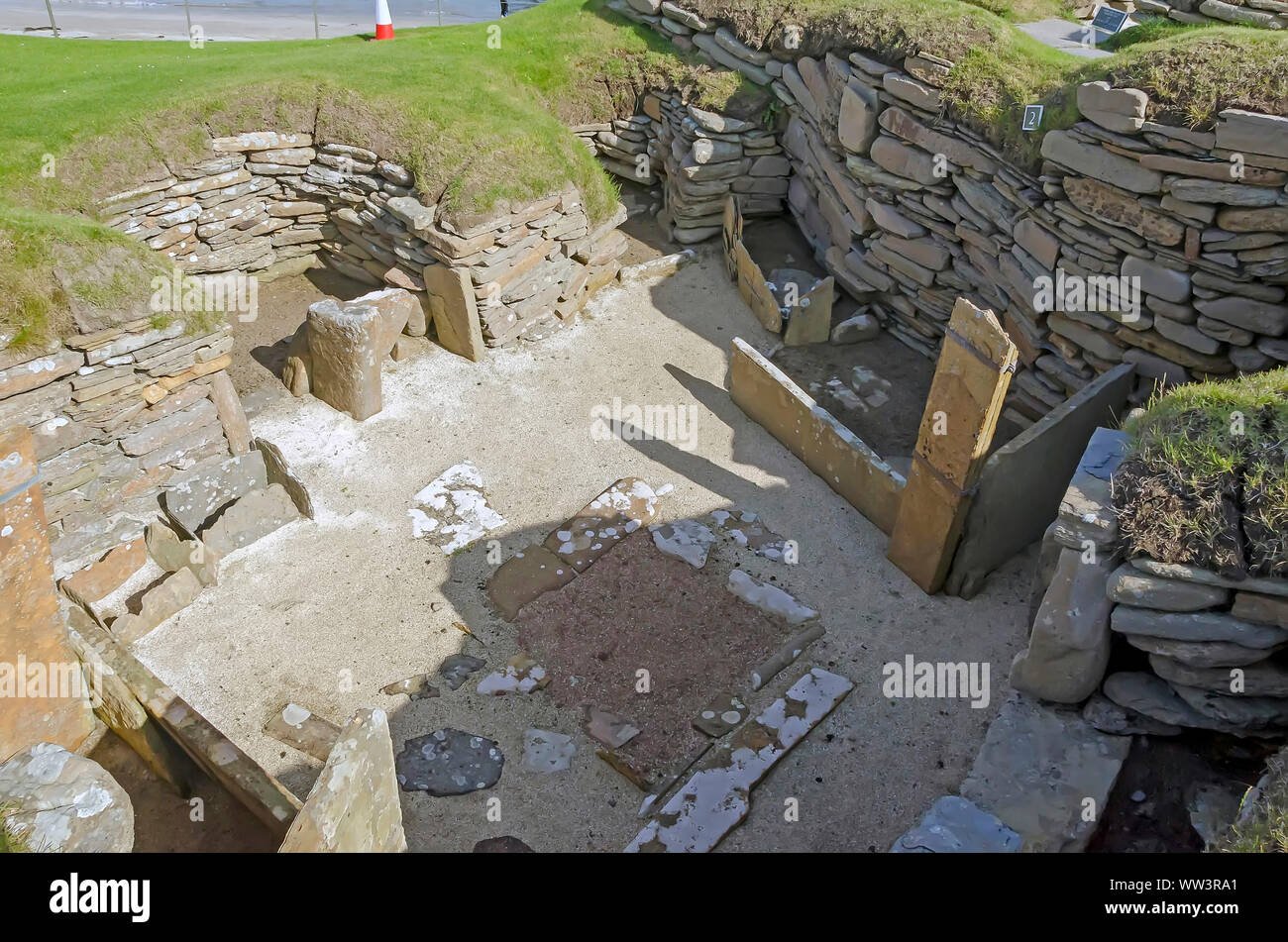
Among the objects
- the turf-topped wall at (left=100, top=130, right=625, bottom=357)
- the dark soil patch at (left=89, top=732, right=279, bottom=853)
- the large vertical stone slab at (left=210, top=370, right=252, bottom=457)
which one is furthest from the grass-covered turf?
the dark soil patch at (left=89, top=732, right=279, bottom=853)

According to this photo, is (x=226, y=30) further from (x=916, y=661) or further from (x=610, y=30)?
(x=916, y=661)

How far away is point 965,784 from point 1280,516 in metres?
2.13

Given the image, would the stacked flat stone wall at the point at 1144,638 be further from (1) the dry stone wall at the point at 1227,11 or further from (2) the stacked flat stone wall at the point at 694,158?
(2) the stacked flat stone wall at the point at 694,158

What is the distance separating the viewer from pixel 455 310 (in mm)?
9602

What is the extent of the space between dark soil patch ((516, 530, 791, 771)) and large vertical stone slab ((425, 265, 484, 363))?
10.8ft

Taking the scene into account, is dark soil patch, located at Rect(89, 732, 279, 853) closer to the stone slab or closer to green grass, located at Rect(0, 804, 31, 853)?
green grass, located at Rect(0, 804, 31, 853)

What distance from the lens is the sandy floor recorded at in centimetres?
581

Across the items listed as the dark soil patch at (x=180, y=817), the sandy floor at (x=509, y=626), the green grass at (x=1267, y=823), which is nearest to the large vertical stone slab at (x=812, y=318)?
the sandy floor at (x=509, y=626)

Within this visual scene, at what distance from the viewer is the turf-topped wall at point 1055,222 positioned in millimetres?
7113

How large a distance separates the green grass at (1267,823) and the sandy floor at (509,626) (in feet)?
6.06

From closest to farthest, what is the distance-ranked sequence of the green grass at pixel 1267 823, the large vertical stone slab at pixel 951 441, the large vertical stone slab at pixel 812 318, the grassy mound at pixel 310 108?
the green grass at pixel 1267 823, the large vertical stone slab at pixel 951 441, the grassy mound at pixel 310 108, the large vertical stone slab at pixel 812 318

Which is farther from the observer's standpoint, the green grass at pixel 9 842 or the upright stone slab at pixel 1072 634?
the upright stone slab at pixel 1072 634

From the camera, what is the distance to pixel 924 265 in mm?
A: 9766

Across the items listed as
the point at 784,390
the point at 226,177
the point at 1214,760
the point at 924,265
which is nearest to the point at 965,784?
the point at 1214,760
